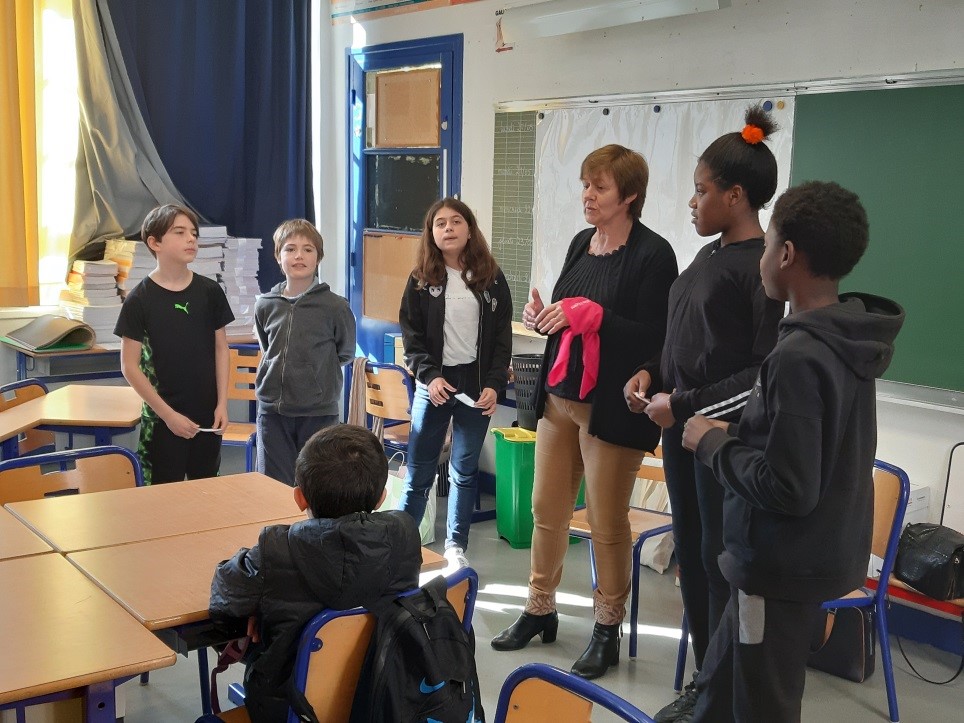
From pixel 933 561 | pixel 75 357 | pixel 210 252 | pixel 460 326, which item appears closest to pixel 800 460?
pixel 933 561

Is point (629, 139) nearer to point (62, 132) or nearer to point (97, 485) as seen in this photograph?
point (97, 485)

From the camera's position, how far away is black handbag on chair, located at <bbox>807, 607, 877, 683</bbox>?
3023 mm

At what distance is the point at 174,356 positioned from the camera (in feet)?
10.5

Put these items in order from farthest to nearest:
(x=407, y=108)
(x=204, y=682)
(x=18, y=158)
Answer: (x=407, y=108)
(x=18, y=158)
(x=204, y=682)

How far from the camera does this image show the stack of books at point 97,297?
4.99m

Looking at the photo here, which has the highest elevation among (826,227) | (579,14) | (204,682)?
(579,14)

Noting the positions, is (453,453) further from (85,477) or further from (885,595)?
(885,595)

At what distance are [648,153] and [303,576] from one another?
2.98 metres

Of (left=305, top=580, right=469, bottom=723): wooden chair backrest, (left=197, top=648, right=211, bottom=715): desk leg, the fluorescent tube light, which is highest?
the fluorescent tube light

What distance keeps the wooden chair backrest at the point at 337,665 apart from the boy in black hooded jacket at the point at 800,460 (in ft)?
2.17

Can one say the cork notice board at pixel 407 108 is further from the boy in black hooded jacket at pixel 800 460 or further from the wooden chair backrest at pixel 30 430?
the boy in black hooded jacket at pixel 800 460

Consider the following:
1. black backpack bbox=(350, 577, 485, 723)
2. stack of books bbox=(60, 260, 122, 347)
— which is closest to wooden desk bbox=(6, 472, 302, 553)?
black backpack bbox=(350, 577, 485, 723)

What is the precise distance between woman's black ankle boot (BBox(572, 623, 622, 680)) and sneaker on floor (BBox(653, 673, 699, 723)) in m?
0.29

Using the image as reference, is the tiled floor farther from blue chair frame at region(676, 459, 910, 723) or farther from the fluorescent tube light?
the fluorescent tube light
